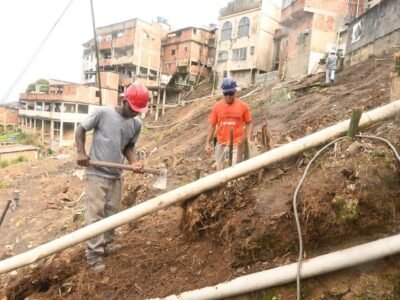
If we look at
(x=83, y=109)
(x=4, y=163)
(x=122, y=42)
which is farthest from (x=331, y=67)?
(x=122, y=42)

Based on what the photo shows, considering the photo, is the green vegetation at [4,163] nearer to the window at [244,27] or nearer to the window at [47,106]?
the window at [47,106]

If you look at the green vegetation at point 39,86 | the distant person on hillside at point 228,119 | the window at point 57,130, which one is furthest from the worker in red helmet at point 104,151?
the green vegetation at point 39,86

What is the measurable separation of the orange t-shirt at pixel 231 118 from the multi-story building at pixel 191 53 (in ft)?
95.8

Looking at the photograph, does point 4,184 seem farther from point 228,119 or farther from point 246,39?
point 246,39

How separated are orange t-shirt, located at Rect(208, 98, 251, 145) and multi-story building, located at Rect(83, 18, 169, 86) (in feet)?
106

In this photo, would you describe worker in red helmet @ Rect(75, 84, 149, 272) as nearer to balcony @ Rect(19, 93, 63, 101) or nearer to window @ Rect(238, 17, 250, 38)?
window @ Rect(238, 17, 250, 38)

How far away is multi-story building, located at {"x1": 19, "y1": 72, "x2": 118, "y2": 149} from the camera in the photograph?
112 ft

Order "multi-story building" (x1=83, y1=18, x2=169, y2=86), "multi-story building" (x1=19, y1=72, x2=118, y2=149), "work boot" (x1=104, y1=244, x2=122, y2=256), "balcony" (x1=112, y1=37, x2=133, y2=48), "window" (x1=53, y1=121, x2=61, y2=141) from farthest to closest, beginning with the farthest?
"balcony" (x1=112, y1=37, x2=133, y2=48) → "multi-story building" (x1=83, y1=18, x2=169, y2=86) → "window" (x1=53, y1=121, x2=61, y2=141) → "multi-story building" (x1=19, y1=72, x2=118, y2=149) → "work boot" (x1=104, y1=244, x2=122, y2=256)

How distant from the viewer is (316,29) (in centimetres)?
2128

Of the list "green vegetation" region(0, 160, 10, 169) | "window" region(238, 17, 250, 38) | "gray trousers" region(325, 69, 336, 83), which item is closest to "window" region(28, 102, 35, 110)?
"green vegetation" region(0, 160, 10, 169)

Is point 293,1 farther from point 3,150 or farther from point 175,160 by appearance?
point 3,150

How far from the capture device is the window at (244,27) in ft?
95.4

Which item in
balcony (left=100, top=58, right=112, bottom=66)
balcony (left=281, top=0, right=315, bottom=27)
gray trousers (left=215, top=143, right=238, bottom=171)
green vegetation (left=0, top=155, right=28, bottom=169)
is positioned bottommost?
green vegetation (left=0, top=155, right=28, bottom=169)

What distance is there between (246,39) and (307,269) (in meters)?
29.1
